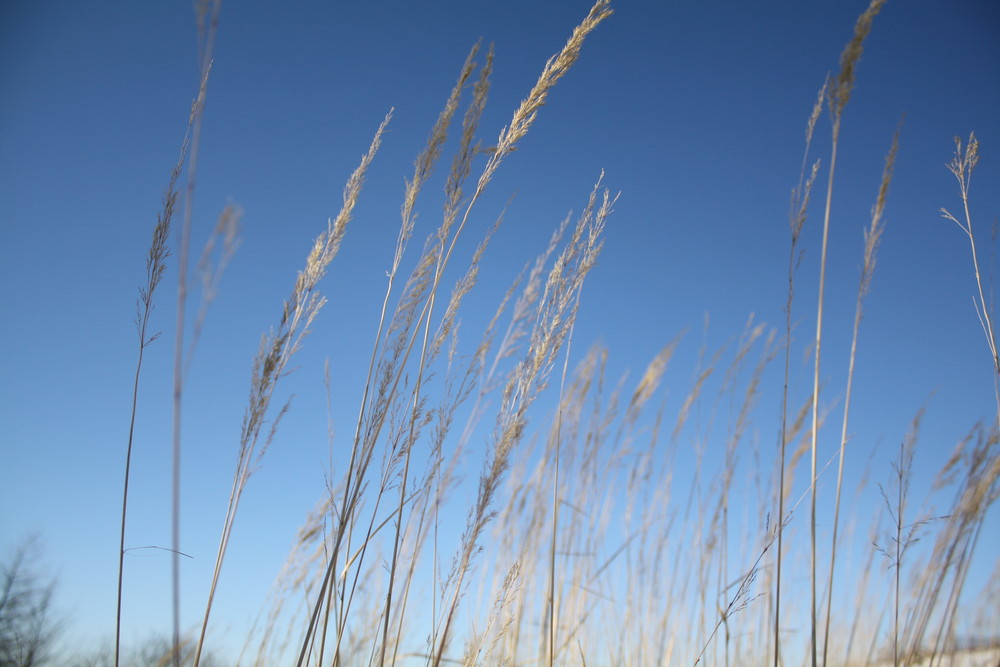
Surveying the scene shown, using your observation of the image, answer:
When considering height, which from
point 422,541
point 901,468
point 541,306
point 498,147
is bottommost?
point 422,541

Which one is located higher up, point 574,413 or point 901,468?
point 574,413

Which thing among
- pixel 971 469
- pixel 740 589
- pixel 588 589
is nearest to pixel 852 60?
pixel 971 469

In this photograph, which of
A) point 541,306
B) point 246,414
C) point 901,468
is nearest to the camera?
point 246,414

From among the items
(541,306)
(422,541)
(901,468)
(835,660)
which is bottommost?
(835,660)

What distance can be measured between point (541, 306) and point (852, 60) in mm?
1002

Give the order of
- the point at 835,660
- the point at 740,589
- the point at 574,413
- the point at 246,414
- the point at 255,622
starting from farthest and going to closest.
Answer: the point at 835,660, the point at 574,413, the point at 255,622, the point at 740,589, the point at 246,414

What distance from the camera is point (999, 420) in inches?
59.6

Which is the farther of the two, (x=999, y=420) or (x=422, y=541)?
(x=422, y=541)

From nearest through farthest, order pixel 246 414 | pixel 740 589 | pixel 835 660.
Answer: pixel 246 414 < pixel 740 589 < pixel 835 660

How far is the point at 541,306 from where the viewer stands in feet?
5.29

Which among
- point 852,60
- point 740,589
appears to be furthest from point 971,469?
point 852,60

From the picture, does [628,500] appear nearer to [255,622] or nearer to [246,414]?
[255,622]

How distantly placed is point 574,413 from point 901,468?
4.06 feet

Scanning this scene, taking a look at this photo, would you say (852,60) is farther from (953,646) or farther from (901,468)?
(953,646)
